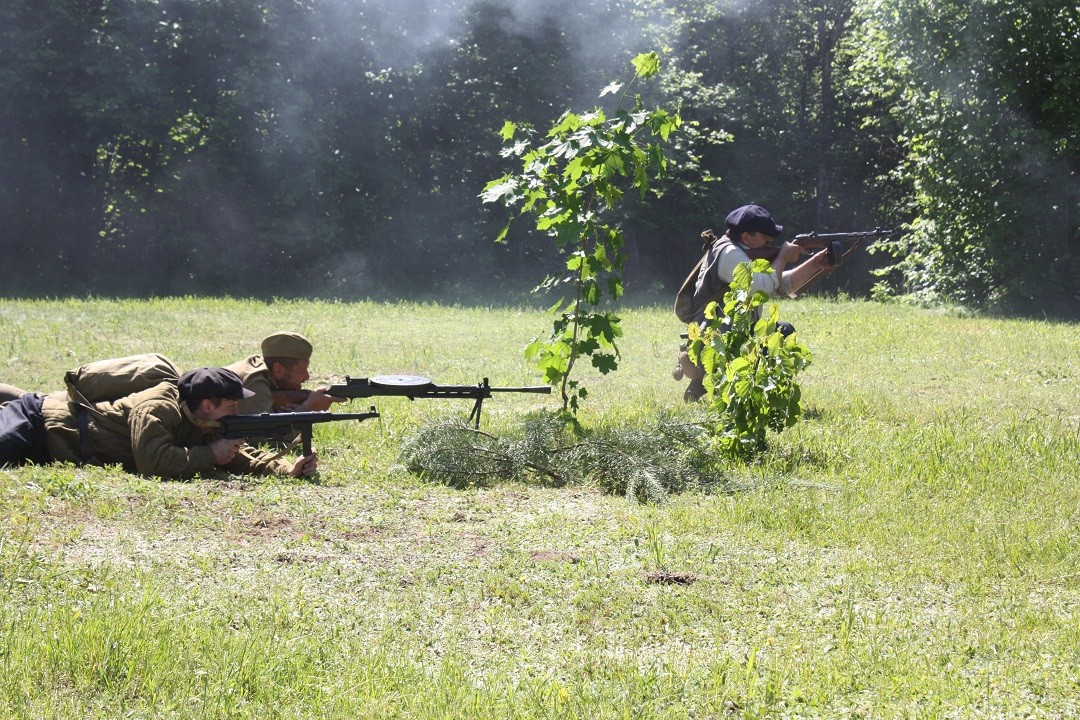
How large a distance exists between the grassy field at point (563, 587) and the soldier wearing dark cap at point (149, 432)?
8.5 inches

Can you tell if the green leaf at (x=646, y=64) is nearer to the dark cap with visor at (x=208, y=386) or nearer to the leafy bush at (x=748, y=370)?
the leafy bush at (x=748, y=370)

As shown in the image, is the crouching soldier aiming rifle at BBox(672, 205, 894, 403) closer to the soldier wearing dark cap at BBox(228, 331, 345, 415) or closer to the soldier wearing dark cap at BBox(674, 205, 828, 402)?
the soldier wearing dark cap at BBox(674, 205, 828, 402)

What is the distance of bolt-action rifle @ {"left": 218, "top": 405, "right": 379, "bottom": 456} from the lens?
6871 millimetres

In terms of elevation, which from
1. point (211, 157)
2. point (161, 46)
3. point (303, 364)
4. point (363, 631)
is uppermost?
point (161, 46)

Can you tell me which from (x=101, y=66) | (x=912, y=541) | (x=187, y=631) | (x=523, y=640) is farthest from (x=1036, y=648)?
(x=101, y=66)

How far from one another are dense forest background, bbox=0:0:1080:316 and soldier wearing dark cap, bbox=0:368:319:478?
44.8 ft

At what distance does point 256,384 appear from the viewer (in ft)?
25.3

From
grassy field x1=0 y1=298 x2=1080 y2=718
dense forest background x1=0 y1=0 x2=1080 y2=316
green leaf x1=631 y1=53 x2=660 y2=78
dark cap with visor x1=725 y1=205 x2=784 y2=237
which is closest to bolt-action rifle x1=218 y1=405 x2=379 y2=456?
grassy field x1=0 y1=298 x2=1080 y2=718

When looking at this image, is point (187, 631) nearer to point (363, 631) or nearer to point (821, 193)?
point (363, 631)

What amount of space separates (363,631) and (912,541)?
2.89 m

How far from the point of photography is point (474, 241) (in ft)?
80.8

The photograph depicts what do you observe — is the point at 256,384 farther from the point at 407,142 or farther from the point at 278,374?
the point at 407,142

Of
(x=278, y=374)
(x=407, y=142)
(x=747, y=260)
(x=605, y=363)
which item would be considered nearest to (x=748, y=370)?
(x=605, y=363)

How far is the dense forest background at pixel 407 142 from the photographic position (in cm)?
1842
